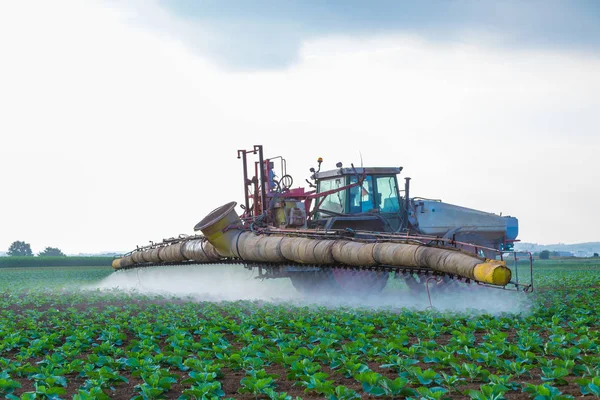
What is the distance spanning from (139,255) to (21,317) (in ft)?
33.4

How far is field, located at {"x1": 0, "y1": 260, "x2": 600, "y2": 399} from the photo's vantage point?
718 centimetres

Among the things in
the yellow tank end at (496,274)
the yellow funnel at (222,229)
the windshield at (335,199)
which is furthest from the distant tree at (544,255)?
the yellow tank end at (496,274)

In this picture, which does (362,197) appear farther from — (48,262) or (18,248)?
(18,248)

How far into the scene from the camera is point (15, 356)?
10008 millimetres

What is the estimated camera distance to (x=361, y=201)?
18734mm

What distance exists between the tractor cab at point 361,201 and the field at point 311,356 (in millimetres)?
4620

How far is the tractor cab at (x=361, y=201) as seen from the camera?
18578 millimetres


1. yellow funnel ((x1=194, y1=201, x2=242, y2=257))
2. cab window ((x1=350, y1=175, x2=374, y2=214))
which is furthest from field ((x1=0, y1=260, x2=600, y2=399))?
cab window ((x1=350, y1=175, x2=374, y2=214))

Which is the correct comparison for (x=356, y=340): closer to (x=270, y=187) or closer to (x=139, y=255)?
(x=270, y=187)

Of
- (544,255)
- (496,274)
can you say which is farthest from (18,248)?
(496,274)

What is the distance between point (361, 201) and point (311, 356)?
1010 cm

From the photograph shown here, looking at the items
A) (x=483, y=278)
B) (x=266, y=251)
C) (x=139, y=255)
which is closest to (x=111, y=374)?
(x=483, y=278)

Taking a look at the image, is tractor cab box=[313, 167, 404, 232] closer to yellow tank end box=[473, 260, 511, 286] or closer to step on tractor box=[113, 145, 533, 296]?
step on tractor box=[113, 145, 533, 296]

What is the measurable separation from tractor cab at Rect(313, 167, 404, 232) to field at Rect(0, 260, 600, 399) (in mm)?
4620
